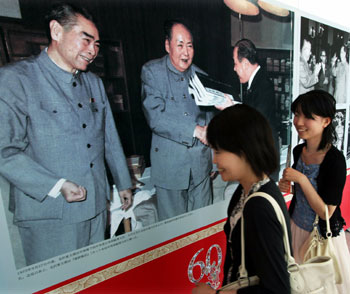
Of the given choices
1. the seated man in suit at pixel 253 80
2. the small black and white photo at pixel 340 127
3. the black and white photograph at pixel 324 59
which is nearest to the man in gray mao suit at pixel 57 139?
the seated man in suit at pixel 253 80

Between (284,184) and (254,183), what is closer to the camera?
(254,183)

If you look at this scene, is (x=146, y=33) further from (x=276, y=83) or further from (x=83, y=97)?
(x=276, y=83)

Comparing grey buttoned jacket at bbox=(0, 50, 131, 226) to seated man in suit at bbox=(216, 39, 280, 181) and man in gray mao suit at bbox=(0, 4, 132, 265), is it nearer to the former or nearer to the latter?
man in gray mao suit at bbox=(0, 4, 132, 265)

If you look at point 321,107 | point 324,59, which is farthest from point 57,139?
point 324,59

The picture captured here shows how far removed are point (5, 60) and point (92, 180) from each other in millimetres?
577

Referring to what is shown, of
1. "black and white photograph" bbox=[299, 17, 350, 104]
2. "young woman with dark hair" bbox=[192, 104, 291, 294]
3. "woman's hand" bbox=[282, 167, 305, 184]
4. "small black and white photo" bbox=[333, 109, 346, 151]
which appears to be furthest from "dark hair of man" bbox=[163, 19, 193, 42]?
"small black and white photo" bbox=[333, 109, 346, 151]

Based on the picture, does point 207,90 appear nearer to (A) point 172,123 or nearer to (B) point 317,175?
(A) point 172,123

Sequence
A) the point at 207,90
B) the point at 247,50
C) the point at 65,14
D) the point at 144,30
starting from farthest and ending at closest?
the point at 247,50
the point at 207,90
the point at 144,30
the point at 65,14

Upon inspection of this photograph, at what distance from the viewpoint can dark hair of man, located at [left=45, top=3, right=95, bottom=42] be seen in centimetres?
96

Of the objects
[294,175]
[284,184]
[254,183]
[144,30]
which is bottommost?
[284,184]

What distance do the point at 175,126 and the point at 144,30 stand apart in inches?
20.6

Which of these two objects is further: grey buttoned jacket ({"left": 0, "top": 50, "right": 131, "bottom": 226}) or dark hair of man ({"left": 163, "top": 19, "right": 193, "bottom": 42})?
dark hair of man ({"left": 163, "top": 19, "right": 193, "bottom": 42})

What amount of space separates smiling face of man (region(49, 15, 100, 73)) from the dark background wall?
0.16ft

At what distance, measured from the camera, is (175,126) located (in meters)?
1.39
